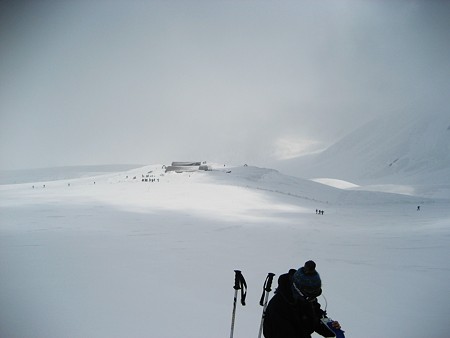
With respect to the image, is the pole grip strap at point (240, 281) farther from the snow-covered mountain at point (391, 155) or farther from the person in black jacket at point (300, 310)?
the snow-covered mountain at point (391, 155)

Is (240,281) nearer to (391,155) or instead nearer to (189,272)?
(189,272)

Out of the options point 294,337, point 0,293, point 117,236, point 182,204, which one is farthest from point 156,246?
point 182,204

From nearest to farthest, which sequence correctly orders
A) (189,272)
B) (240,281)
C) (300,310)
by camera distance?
(300,310) → (240,281) → (189,272)

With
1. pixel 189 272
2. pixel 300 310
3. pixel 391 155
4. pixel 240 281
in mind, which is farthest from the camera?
pixel 391 155

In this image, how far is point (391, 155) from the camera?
109 m

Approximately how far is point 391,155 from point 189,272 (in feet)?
386

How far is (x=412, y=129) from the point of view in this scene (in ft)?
392

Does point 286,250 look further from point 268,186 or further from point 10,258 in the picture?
point 268,186

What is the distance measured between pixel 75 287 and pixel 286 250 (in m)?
8.28

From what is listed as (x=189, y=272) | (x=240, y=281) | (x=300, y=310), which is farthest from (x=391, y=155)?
(x=300, y=310)

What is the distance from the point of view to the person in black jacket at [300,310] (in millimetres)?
3113

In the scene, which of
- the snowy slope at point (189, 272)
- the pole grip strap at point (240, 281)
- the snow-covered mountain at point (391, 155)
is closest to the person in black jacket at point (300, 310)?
the pole grip strap at point (240, 281)

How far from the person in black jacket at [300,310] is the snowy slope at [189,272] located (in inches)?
140

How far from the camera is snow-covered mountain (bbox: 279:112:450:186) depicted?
87.9m
